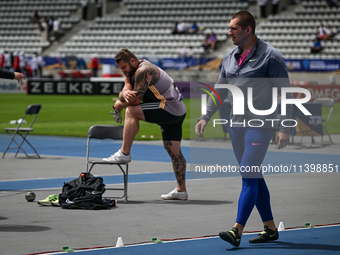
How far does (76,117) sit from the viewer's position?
25531 mm

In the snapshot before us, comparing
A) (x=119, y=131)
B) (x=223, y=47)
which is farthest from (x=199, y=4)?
(x=119, y=131)

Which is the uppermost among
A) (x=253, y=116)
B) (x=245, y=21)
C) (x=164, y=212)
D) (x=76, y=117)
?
A: (x=245, y=21)

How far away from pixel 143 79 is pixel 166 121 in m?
0.64

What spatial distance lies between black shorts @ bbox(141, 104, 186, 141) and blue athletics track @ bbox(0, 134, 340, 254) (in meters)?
0.88

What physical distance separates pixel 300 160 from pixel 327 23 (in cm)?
3028

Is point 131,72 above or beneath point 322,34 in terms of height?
above

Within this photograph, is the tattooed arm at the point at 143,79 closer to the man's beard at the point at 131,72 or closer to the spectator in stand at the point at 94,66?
the man's beard at the point at 131,72

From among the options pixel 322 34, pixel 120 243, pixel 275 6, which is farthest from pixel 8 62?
pixel 120 243

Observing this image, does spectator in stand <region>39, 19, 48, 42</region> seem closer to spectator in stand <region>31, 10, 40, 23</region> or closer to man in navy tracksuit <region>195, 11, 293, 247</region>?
spectator in stand <region>31, 10, 40, 23</region>

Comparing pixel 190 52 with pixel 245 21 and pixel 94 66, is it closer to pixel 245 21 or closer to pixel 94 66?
pixel 94 66

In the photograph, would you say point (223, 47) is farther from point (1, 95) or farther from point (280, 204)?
point (280, 204)

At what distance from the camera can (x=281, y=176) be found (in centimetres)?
1078

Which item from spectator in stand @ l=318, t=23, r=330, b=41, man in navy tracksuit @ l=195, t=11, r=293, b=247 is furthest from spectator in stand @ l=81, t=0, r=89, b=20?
man in navy tracksuit @ l=195, t=11, r=293, b=247

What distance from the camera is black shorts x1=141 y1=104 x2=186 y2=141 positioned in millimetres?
8320
